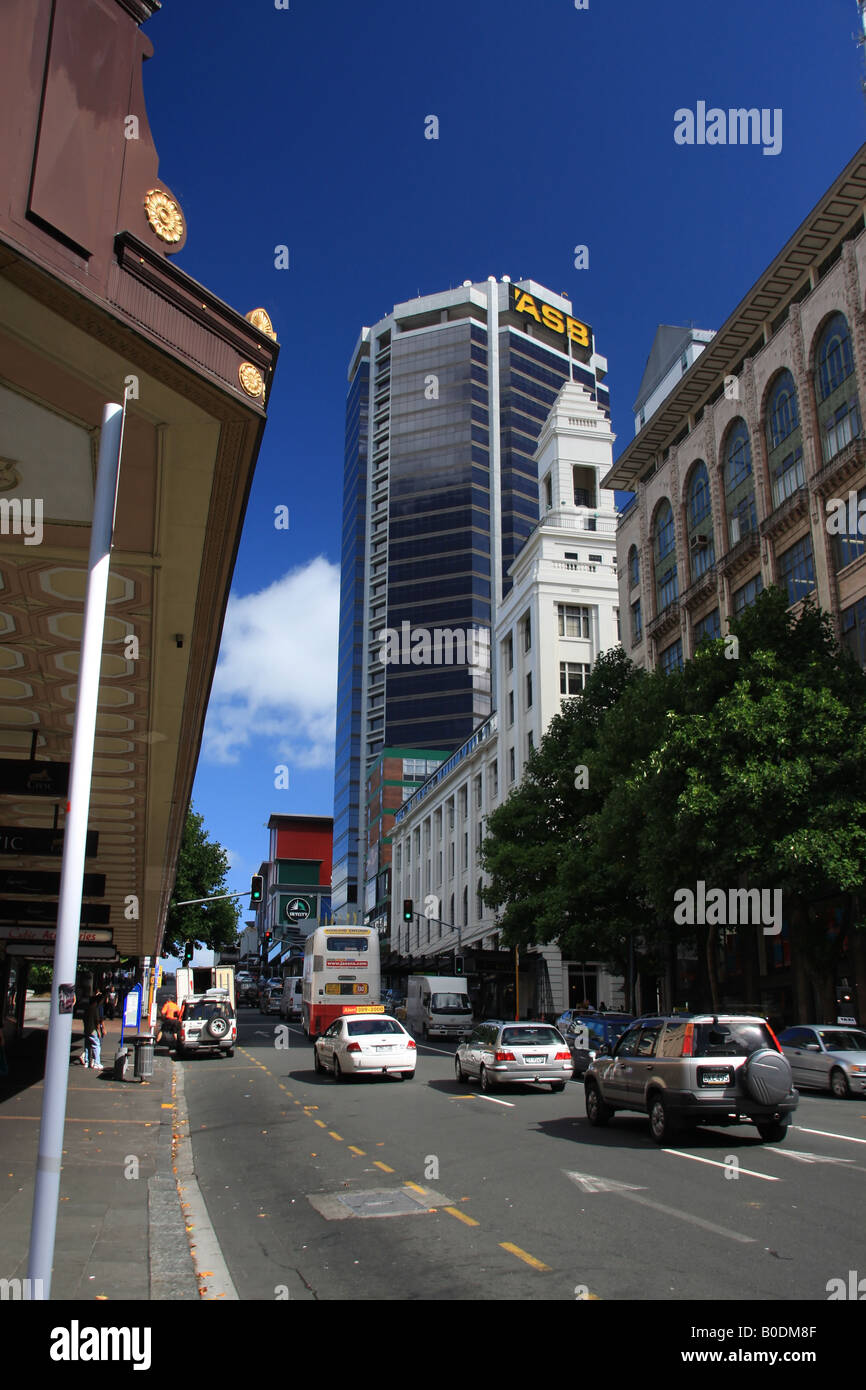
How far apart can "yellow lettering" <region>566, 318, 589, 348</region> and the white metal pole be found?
157771mm

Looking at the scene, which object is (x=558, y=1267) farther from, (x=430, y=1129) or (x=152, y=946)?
(x=152, y=946)

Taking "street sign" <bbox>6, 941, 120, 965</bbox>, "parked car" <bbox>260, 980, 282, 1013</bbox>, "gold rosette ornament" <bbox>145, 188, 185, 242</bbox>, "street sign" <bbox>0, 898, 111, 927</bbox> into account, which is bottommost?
"parked car" <bbox>260, 980, 282, 1013</bbox>

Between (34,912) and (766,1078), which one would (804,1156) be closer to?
(766,1078)

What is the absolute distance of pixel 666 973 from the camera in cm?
4278

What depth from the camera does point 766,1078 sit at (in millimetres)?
12469

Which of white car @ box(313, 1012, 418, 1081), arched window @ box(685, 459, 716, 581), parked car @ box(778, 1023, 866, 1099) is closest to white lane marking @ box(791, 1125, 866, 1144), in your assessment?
parked car @ box(778, 1023, 866, 1099)

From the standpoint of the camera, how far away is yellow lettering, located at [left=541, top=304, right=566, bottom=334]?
148375mm

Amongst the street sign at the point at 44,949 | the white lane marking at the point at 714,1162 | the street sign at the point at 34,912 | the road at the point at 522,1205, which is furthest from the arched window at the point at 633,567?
the white lane marking at the point at 714,1162

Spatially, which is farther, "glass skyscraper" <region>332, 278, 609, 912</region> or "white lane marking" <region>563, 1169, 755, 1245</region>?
"glass skyscraper" <region>332, 278, 609, 912</region>

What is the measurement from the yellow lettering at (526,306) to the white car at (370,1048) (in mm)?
136144

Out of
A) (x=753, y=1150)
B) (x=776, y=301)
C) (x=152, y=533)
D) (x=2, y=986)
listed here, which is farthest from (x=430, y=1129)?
(x=776, y=301)

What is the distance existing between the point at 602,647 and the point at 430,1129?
4964 centimetres

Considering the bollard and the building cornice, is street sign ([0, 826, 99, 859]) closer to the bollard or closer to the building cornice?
the bollard

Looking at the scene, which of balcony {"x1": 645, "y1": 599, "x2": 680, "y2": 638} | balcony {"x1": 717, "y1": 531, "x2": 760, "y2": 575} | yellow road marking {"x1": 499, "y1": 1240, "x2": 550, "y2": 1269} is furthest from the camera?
balcony {"x1": 645, "y1": 599, "x2": 680, "y2": 638}
